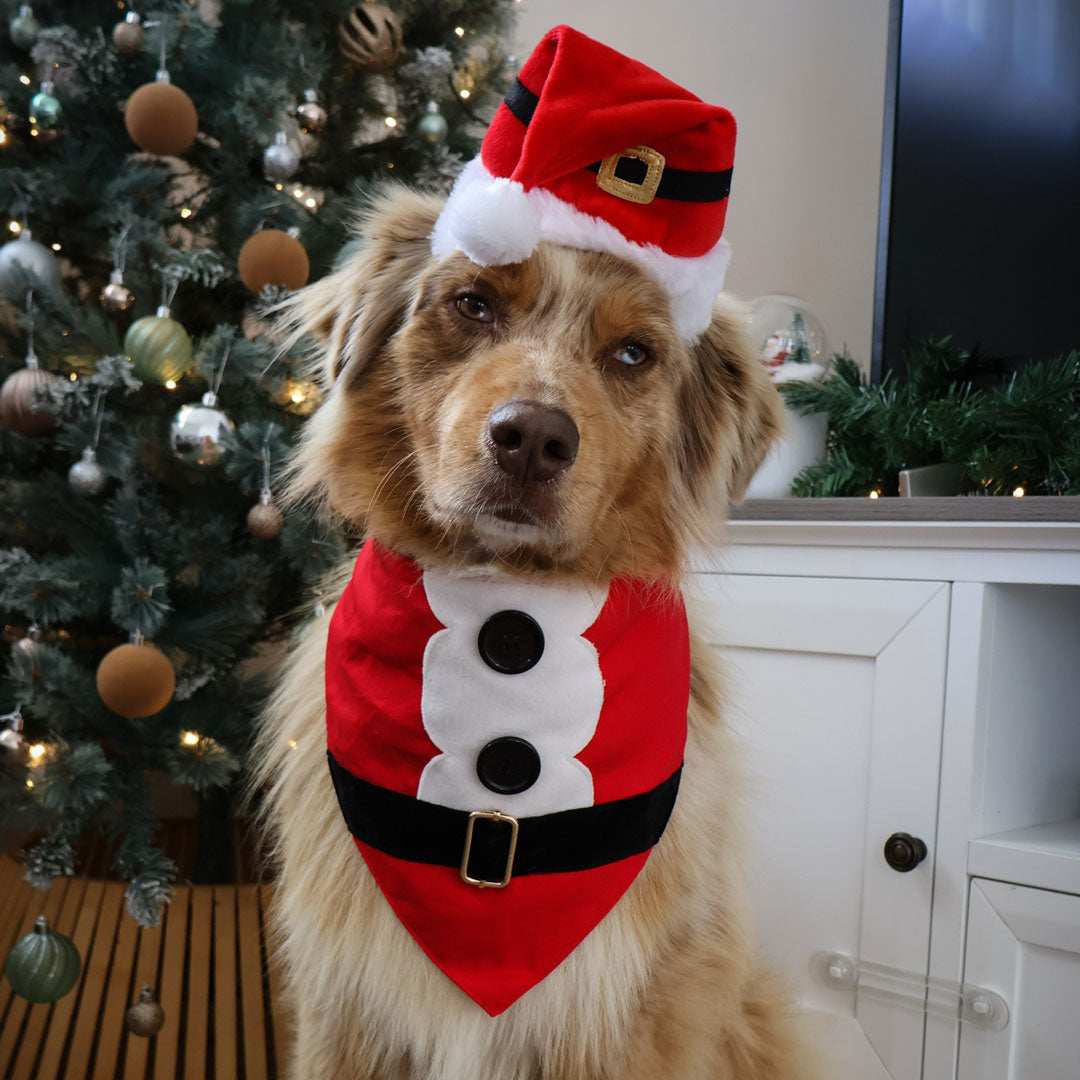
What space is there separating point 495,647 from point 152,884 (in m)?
1.00

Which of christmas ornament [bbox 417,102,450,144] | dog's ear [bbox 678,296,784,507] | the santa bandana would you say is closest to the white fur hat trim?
dog's ear [bbox 678,296,784,507]

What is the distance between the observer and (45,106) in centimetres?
175

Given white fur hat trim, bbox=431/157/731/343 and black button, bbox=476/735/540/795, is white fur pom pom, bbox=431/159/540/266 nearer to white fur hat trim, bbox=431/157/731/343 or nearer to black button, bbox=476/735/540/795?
white fur hat trim, bbox=431/157/731/343

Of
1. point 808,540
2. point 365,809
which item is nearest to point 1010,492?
point 808,540

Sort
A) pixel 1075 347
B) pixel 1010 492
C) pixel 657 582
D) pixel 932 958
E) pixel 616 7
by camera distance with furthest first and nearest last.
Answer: pixel 616 7 < pixel 1075 347 < pixel 1010 492 < pixel 932 958 < pixel 657 582

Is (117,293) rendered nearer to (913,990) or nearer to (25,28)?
(25,28)

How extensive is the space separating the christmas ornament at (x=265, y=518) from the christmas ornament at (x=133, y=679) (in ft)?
0.93

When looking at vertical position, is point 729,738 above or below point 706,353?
below

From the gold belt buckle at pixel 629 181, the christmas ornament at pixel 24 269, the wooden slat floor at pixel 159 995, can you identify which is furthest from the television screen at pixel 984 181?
the wooden slat floor at pixel 159 995

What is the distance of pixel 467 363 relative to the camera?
120cm

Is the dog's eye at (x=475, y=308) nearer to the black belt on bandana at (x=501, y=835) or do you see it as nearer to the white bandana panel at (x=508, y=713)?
the white bandana panel at (x=508, y=713)

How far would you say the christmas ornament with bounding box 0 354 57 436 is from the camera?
5.61ft

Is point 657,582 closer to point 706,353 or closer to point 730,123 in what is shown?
point 706,353

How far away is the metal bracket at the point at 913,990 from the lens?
1.52 metres
